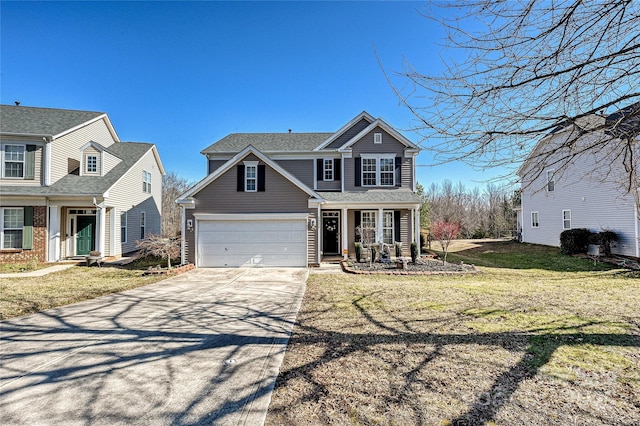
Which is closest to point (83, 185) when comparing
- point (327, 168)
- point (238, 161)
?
point (238, 161)

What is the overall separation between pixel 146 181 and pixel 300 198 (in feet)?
39.0

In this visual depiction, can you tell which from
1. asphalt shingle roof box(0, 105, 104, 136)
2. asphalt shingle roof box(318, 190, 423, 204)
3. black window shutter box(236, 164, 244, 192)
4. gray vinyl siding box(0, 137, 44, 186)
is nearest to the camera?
black window shutter box(236, 164, 244, 192)

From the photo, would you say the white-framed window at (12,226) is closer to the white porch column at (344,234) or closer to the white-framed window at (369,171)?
the white porch column at (344,234)

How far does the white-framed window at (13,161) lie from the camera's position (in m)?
13.5

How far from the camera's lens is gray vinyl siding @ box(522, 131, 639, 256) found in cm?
1412

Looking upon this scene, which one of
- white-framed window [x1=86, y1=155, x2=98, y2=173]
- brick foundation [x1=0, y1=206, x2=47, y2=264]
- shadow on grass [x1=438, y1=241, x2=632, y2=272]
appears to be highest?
white-framed window [x1=86, y1=155, x2=98, y2=173]

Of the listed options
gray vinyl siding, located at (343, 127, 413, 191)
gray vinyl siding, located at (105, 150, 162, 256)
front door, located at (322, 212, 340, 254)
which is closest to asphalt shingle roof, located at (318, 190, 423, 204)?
gray vinyl siding, located at (343, 127, 413, 191)

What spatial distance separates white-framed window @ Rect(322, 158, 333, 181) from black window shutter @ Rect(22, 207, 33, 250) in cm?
1386

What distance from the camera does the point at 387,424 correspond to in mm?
2541

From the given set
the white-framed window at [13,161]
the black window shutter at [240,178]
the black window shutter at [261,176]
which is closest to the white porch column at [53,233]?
the white-framed window at [13,161]

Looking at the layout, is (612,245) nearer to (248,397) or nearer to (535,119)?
(535,119)

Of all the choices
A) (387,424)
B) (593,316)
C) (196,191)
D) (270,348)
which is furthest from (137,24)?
(593,316)

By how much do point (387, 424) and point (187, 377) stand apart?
7.55 feet

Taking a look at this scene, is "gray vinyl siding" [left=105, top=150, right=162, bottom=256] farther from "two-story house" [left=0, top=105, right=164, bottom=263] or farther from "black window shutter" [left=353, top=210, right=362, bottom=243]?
"black window shutter" [left=353, top=210, right=362, bottom=243]
